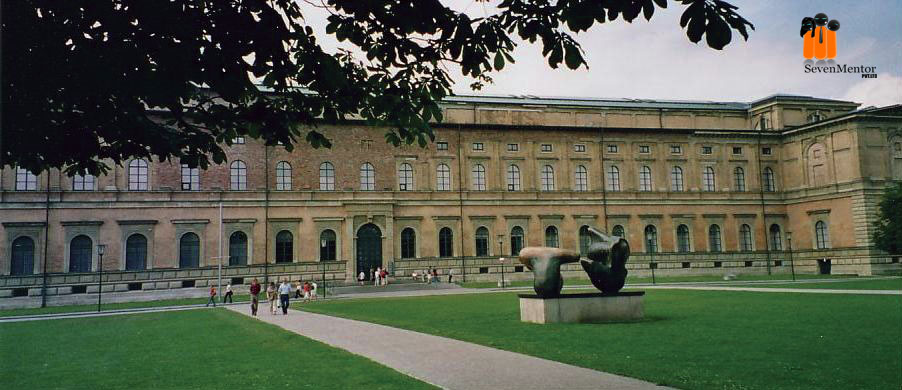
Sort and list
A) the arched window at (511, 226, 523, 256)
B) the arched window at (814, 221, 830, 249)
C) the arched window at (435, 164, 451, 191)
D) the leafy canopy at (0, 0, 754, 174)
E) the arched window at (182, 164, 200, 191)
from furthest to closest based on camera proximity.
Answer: the arched window at (814, 221, 830, 249)
the arched window at (511, 226, 523, 256)
the arched window at (435, 164, 451, 191)
the arched window at (182, 164, 200, 191)
the leafy canopy at (0, 0, 754, 174)

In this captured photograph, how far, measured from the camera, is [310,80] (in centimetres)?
849

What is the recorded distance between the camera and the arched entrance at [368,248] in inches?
2008

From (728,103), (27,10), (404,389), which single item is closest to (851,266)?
(728,103)

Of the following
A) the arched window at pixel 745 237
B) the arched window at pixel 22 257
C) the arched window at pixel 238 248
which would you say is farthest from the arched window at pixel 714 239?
the arched window at pixel 22 257

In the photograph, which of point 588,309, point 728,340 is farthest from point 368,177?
point 728,340

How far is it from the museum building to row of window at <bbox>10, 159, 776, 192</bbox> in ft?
0.37

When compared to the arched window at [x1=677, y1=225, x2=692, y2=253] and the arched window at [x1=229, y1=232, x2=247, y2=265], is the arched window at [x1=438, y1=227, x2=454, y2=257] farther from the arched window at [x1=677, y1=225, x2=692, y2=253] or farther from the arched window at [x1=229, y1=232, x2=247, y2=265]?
the arched window at [x1=677, y1=225, x2=692, y2=253]

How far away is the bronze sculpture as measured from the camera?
65.6ft

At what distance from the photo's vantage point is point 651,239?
186ft

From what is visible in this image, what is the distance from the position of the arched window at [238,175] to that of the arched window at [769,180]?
143ft

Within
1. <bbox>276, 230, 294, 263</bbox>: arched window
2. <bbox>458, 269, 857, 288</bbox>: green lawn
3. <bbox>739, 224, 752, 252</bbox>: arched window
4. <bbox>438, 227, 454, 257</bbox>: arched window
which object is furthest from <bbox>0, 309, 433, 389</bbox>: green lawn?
<bbox>739, 224, 752, 252</bbox>: arched window

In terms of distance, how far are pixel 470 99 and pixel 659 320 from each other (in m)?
40.4

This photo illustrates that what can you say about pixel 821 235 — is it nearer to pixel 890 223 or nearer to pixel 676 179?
pixel 890 223

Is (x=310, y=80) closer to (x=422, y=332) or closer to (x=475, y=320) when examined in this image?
(x=422, y=332)
